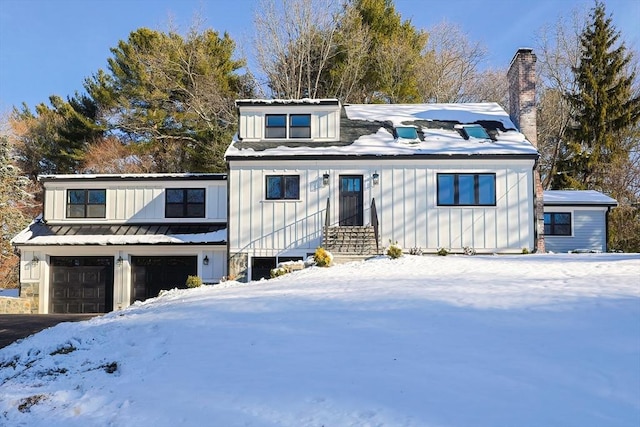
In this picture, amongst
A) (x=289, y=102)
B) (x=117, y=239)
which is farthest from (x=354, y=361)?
(x=117, y=239)

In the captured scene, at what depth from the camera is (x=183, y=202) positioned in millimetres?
19156

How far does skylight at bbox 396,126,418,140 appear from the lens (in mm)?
17859

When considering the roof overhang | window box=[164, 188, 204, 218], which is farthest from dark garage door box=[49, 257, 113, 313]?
the roof overhang

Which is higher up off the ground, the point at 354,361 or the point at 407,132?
the point at 407,132

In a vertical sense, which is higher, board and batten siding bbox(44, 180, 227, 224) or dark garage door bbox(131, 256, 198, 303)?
board and batten siding bbox(44, 180, 227, 224)

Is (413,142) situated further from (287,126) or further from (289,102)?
(289,102)

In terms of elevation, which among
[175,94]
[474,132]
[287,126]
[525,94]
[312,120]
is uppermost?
[175,94]

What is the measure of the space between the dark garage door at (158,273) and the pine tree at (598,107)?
21313mm

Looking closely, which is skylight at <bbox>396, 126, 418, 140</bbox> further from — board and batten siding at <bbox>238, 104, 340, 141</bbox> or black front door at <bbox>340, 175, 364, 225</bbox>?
black front door at <bbox>340, 175, 364, 225</bbox>

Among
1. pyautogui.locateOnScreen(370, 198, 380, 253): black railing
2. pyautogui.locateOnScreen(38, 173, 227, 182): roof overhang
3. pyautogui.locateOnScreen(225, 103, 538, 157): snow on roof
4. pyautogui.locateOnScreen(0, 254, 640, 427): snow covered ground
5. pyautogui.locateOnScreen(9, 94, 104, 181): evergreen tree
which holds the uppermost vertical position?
pyautogui.locateOnScreen(9, 94, 104, 181): evergreen tree

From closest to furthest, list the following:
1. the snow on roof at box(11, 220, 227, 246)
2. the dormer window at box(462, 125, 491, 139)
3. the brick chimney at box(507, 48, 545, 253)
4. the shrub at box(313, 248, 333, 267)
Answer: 1. the shrub at box(313, 248, 333, 267)
2. the snow on roof at box(11, 220, 227, 246)
3. the dormer window at box(462, 125, 491, 139)
4. the brick chimney at box(507, 48, 545, 253)

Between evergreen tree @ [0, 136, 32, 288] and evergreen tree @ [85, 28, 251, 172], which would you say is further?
evergreen tree @ [85, 28, 251, 172]

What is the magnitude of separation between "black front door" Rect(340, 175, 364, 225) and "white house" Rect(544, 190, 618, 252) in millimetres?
9051

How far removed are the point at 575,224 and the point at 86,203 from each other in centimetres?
1931
